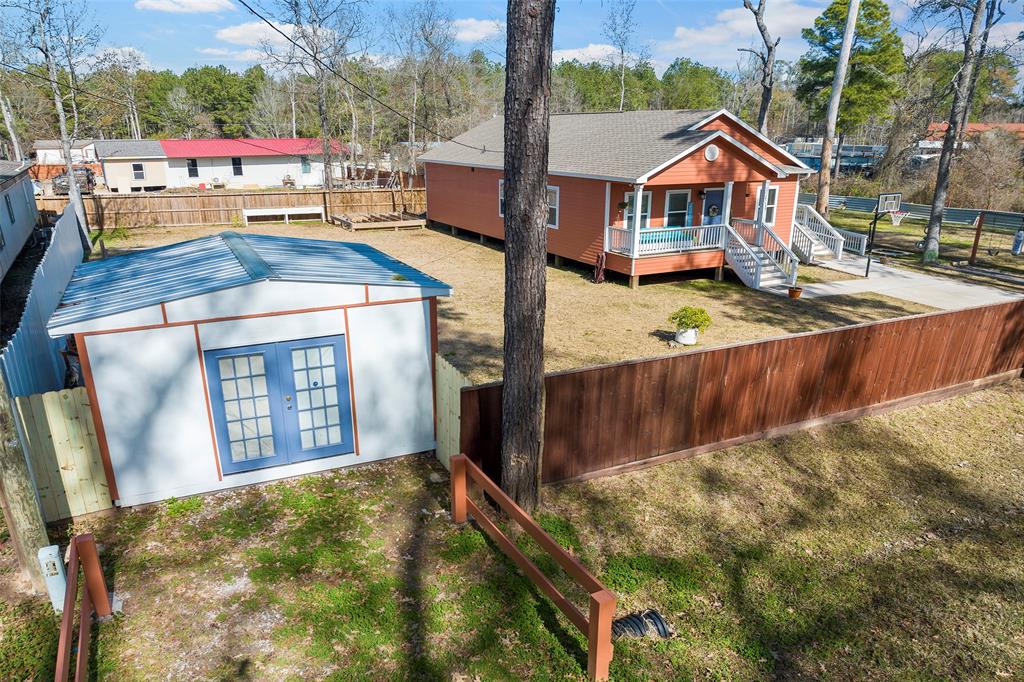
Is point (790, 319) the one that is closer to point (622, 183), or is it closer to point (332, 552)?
point (622, 183)

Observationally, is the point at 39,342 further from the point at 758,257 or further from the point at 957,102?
the point at 957,102

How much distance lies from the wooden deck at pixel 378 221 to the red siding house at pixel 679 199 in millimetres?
7317

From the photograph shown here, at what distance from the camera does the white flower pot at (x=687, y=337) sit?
1355cm

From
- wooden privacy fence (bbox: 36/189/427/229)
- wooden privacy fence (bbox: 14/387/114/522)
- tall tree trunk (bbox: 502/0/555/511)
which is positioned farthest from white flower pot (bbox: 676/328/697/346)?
wooden privacy fence (bbox: 36/189/427/229)

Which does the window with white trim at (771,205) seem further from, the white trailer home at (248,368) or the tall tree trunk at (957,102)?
the white trailer home at (248,368)

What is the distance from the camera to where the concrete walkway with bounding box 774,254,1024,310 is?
58.2 feet

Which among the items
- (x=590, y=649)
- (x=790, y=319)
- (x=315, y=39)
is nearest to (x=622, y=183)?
(x=790, y=319)

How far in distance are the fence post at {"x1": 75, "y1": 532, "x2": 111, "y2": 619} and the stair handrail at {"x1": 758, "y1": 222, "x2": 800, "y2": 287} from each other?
59.6ft

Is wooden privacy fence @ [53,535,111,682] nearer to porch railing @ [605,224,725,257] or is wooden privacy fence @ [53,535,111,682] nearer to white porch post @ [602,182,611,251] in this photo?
porch railing @ [605,224,725,257]

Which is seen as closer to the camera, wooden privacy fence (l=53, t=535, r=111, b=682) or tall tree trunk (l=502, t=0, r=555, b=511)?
wooden privacy fence (l=53, t=535, r=111, b=682)

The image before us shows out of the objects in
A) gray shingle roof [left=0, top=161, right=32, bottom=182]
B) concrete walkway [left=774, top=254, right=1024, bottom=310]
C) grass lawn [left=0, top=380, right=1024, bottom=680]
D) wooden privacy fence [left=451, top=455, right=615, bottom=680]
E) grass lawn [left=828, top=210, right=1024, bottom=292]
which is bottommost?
grass lawn [left=0, top=380, right=1024, bottom=680]

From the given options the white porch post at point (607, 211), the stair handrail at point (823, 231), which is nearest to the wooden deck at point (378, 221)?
the white porch post at point (607, 211)

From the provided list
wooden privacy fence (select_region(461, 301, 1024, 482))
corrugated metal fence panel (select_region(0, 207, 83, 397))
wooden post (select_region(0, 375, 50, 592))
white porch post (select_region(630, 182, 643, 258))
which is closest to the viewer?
wooden post (select_region(0, 375, 50, 592))

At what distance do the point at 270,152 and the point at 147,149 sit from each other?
8.91 meters
